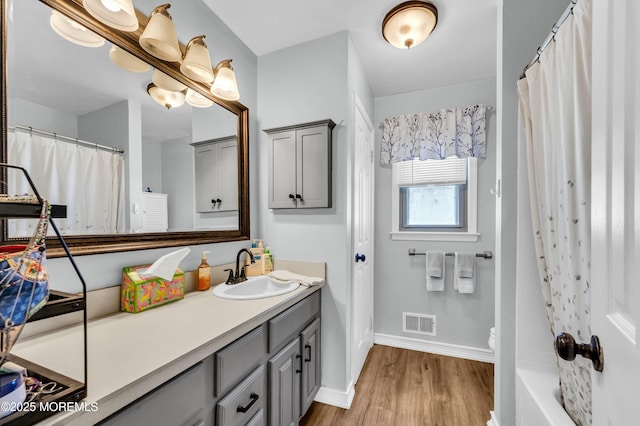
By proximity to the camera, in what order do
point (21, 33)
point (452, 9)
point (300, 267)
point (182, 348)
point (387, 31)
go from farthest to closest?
point (300, 267) → point (387, 31) → point (452, 9) → point (21, 33) → point (182, 348)

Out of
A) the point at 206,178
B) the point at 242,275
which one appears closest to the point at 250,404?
the point at 242,275

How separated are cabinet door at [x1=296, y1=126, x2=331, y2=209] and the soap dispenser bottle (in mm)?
698

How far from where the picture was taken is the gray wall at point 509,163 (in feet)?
4.31

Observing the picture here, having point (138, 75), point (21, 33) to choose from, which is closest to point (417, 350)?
point (138, 75)

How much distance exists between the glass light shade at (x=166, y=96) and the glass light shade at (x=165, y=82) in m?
0.02

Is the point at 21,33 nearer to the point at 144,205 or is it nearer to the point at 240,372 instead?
the point at 144,205

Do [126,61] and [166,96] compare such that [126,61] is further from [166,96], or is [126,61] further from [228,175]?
[228,175]

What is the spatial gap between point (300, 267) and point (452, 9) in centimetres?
194

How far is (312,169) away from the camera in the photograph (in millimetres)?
1773

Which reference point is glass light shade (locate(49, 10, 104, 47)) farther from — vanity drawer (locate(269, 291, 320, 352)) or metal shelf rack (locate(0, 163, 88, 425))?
vanity drawer (locate(269, 291, 320, 352))

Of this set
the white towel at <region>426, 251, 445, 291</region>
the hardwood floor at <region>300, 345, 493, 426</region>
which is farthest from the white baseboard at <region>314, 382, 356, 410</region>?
the white towel at <region>426, 251, 445, 291</region>

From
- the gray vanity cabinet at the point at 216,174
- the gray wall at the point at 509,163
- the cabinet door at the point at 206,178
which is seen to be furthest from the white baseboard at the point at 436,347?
the cabinet door at the point at 206,178

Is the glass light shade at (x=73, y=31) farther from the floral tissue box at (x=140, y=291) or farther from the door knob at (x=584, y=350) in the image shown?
the door knob at (x=584, y=350)

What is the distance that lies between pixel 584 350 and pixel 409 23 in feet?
6.04
